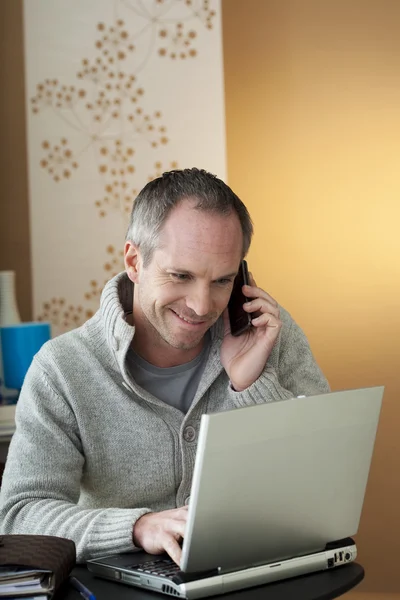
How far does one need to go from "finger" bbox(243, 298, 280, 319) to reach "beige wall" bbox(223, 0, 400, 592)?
1554 millimetres

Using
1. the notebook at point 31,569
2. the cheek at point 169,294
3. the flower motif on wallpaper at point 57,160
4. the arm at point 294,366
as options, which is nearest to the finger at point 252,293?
the arm at point 294,366

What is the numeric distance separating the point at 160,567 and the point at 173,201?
741 millimetres

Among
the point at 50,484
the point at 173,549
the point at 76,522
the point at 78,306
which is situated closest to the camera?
the point at 173,549

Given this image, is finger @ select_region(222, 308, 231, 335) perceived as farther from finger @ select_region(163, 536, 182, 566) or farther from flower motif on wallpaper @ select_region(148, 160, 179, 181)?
flower motif on wallpaper @ select_region(148, 160, 179, 181)

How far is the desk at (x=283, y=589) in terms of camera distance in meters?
1.20

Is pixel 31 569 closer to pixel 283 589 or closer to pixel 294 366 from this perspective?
pixel 283 589

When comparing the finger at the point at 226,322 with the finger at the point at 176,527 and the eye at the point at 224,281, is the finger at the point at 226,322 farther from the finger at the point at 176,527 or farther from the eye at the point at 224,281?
the finger at the point at 176,527

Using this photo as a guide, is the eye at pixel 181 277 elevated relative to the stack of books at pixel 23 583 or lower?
elevated

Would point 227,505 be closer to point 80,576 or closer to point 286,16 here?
point 80,576

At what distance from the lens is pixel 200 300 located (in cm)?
164

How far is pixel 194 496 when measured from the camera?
1.13m

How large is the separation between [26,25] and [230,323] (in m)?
1.75

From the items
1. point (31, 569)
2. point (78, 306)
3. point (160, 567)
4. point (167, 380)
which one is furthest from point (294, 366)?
point (78, 306)

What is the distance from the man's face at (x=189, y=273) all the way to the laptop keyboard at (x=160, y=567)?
501 mm
